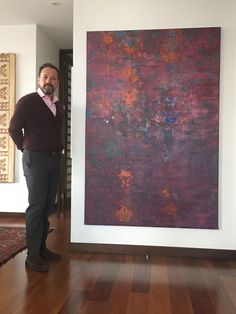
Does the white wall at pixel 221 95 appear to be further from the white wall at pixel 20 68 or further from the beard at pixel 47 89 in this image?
the white wall at pixel 20 68

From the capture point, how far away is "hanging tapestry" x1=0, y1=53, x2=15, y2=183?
4703mm

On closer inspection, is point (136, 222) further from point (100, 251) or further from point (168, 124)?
point (168, 124)

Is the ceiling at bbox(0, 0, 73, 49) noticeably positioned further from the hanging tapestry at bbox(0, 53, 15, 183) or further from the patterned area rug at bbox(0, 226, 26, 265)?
the patterned area rug at bbox(0, 226, 26, 265)

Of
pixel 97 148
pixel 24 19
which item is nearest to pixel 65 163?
pixel 24 19

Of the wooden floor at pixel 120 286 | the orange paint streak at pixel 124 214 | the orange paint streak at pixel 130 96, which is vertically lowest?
the wooden floor at pixel 120 286

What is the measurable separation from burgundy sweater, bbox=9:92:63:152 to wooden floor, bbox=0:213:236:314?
2.99 ft

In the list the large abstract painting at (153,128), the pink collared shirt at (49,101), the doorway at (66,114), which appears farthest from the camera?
the doorway at (66,114)

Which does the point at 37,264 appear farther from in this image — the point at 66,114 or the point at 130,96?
the point at 66,114

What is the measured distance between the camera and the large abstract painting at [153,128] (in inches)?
114

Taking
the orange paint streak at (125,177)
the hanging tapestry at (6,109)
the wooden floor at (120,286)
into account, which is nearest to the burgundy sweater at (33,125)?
the orange paint streak at (125,177)

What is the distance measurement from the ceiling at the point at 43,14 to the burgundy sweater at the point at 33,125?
6.43 feet

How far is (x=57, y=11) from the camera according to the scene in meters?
4.27

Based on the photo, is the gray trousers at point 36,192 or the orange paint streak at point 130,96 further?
the orange paint streak at point 130,96

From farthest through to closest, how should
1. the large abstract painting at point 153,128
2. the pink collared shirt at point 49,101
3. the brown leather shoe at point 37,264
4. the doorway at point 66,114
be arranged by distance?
the doorway at point 66,114 → the large abstract painting at point 153,128 → the pink collared shirt at point 49,101 → the brown leather shoe at point 37,264
